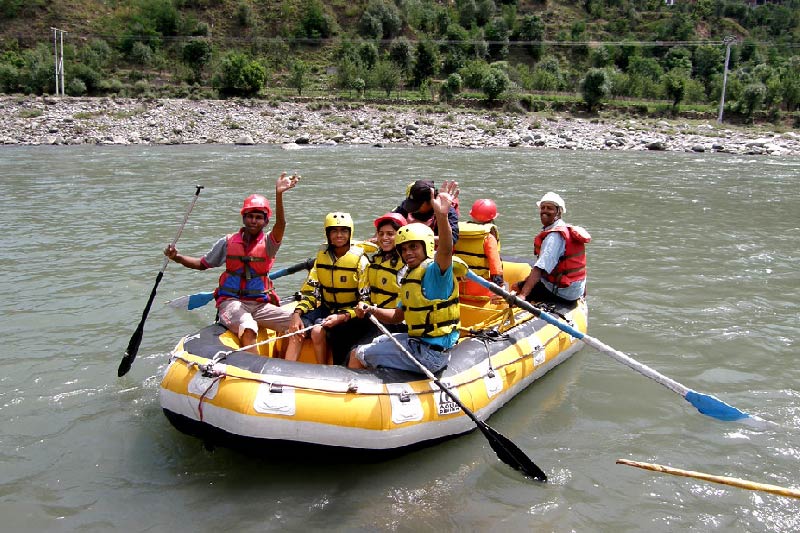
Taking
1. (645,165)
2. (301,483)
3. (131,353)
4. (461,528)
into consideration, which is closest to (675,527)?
(461,528)

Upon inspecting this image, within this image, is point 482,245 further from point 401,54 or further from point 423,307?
point 401,54

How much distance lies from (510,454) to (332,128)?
27.1 meters

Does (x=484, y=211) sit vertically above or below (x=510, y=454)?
above

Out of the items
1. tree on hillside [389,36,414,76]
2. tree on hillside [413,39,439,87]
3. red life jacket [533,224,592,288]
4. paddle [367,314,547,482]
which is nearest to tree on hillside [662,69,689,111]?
tree on hillside [413,39,439,87]

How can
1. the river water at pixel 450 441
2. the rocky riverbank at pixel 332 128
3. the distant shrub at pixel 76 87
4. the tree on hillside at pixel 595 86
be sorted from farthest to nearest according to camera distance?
the tree on hillside at pixel 595 86 < the distant shrub at pixel 76 87 < the rocky riverbank at pixel 332 128 < the river water at pixel 450 441

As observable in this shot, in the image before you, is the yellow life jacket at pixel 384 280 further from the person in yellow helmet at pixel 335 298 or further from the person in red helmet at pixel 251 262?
the person in red helmet at pixel 251 262

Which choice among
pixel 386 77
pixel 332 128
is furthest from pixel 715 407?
pixel 386 77

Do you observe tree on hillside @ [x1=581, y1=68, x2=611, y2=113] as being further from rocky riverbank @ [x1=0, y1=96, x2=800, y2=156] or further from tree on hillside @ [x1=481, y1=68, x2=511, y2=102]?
tree on hillside @ [x1=481, y1=68, x2=511, y2=102]

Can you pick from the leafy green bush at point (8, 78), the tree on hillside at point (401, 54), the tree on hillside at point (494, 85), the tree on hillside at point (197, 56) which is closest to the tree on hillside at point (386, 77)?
the tree on hillside at point (494, 85)

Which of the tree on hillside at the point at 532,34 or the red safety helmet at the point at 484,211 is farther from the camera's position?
the tree on hillside at the point at 532,34

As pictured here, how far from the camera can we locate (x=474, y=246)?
552 centimetres

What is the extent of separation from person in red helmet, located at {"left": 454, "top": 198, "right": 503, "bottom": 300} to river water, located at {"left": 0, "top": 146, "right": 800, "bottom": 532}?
39.7 inches

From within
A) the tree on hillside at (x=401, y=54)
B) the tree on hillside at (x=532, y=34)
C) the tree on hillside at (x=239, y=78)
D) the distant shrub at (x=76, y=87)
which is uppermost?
the tree on hillside at (x=532, y=34)

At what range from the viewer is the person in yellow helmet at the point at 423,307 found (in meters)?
3.91
